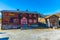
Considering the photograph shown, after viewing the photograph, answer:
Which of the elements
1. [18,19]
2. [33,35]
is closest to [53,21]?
[18,19]

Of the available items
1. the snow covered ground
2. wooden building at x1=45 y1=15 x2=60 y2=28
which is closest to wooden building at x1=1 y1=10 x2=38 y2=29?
wooden building at x1=45 y1=15 x2=60 y2=28

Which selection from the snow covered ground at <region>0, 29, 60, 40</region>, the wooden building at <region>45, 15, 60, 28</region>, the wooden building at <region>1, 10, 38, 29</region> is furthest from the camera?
the wooden building at <region>45, 15, 60, 28</region>

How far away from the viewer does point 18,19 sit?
119 ft

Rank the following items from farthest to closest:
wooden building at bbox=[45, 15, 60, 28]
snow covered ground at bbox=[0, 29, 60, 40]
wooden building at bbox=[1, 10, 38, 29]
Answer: wooden building at bbox=[45, 15, 60, 28], wooden building at bbox=[1, 10, 38, 29], snow covered ground at bbox=[0, 29, 60, 40]

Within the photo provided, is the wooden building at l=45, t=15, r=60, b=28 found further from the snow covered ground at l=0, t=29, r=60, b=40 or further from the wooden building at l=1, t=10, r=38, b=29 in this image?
the snow covered ground at l=0, t=29, r=60, b=40

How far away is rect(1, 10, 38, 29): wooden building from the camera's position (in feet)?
114

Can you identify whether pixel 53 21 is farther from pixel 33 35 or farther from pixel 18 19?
pixel 33 35

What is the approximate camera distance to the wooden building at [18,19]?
114 ft

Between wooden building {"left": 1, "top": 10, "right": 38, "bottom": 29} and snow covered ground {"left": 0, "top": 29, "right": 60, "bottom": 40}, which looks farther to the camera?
wooden building {"left": 1, "top": 10, "right": 38, "bottom": 29}

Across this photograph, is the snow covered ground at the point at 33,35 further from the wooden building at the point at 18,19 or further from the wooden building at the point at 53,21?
the wooden building at the point at 53,21

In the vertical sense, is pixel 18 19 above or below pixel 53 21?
above

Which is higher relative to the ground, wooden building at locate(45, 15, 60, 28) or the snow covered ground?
wooden building at locate(45, 15, 60, 28)

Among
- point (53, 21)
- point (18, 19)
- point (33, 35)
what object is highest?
point (18, 19)

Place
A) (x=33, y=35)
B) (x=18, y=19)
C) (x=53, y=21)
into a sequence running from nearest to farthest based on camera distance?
(x=33, y=35), (x=18, y=19), (x=53, y=21)
